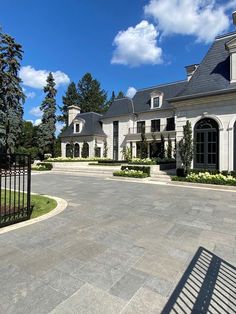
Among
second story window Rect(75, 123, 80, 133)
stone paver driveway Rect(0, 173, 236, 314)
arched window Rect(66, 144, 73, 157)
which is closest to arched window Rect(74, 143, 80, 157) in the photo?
arched window Rect(66, 144, 73, 157)

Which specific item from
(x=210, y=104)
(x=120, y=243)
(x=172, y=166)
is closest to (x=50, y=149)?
(x=172, y=166)

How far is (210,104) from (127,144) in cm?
1738

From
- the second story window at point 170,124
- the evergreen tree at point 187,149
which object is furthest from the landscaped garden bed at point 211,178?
the second story window at point 170,124

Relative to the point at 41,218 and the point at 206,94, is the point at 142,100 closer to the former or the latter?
the point at 206,94

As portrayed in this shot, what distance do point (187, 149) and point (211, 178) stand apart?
245cm

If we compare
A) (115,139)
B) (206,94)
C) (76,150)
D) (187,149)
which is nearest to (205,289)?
(187,149)

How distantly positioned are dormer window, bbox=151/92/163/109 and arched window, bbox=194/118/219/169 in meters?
15.1

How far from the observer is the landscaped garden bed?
11255 mm

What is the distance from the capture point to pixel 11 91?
23.8 meters

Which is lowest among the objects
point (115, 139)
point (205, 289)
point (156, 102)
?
point (205, 289)

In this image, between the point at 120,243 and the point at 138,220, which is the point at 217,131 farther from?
the point at 120,243

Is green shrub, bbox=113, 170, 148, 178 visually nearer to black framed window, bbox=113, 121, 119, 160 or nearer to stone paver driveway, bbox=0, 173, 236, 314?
stone paver driveway, bbox=0, 173, 236, 314

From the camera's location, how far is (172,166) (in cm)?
2038

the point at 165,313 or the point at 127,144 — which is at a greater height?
the point at 127,144
